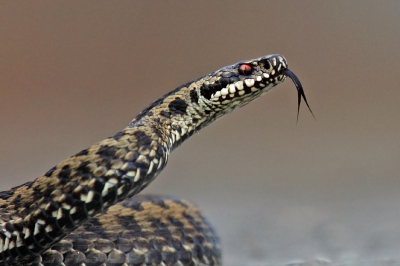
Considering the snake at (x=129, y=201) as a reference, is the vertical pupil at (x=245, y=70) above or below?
above

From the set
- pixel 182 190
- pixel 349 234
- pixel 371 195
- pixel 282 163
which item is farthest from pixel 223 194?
pixel 349 234

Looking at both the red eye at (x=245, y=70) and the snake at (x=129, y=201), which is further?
the red eye at (x=245, y=70)

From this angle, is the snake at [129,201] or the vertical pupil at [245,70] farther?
the vertical pupil at [245,70]

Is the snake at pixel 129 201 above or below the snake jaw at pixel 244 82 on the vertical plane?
below

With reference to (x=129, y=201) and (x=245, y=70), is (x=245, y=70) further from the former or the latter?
(x=129, y=201)

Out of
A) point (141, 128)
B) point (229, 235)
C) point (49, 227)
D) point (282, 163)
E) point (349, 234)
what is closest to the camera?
point (49, 227)

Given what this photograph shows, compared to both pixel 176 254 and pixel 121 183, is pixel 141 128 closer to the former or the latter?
pixel 121 183

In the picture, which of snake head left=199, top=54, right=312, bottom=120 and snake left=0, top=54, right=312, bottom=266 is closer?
snake left=0, top=54, right=312, bottom=266
